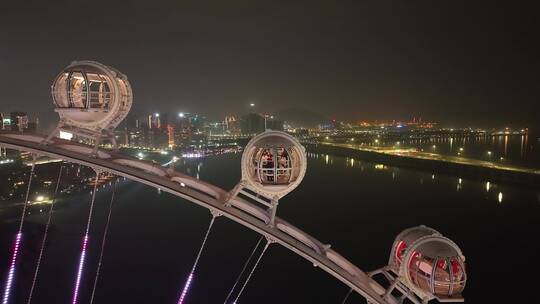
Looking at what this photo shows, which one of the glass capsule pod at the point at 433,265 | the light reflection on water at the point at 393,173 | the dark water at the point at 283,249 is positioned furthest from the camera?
the light reflection on water at the point at 393,173

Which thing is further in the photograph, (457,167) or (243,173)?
(457,167)

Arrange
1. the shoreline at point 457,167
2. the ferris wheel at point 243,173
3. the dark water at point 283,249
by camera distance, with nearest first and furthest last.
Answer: the ferris wheel at point 243,173 → the dark water at point 283,249 → the shoreline at point 457,167

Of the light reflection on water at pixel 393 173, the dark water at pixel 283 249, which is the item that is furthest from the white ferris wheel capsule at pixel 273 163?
the light reflection on water at pixel 393 173

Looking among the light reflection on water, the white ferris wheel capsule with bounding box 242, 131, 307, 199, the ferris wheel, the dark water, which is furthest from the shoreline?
the white ferris wheel capsule with bounding box 242, 131, 307, 199

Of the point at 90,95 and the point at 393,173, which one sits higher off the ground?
the point at 90,95

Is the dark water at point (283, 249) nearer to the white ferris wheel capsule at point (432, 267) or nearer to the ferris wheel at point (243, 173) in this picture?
the white ferris wheel capsule at point (432, 267)

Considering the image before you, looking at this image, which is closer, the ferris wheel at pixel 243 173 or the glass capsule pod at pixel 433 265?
the ferris wheel at pixel 243 173

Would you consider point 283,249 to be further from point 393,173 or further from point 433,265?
point 393,173

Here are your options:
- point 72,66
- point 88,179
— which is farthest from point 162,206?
point 72,66

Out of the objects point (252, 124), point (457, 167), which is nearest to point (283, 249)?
point (457, 167)
